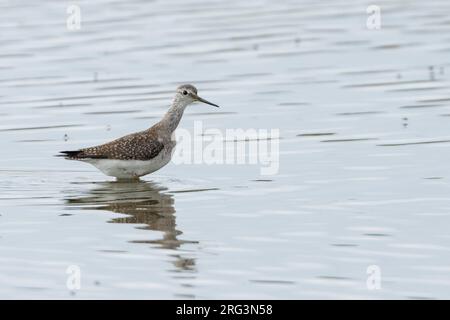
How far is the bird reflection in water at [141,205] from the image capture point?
13.4 meters

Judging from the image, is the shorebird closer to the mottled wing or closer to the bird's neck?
the mottled wing

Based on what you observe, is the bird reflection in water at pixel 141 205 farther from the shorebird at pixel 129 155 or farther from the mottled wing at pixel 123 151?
the mottled wing at pixel 123 151

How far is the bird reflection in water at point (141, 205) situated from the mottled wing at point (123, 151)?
41 cm

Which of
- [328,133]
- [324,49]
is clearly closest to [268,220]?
[328,133]

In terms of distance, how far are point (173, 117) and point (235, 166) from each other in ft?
3.98

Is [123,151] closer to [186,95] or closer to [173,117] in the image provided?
[173,117]

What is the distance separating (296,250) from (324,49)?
45.0ft

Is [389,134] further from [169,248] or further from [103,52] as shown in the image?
[103,52]

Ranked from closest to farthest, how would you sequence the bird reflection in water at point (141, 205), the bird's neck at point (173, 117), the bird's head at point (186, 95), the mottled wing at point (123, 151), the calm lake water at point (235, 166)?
the calm lake water at point (235, 166) < the bird reflection in water at point (141, 205) < the mottled wing at point (123, 151) < the bird's neck at point (173, 117) < the bird's head at point (186, 95)

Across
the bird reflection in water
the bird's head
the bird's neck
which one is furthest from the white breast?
the bird's head

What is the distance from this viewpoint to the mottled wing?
662 inches

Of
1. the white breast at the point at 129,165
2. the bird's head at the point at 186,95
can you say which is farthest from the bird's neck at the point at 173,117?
the white breast at the point at 129,165

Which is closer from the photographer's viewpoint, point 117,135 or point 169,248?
point 169,248

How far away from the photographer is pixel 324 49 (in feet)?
84.8
